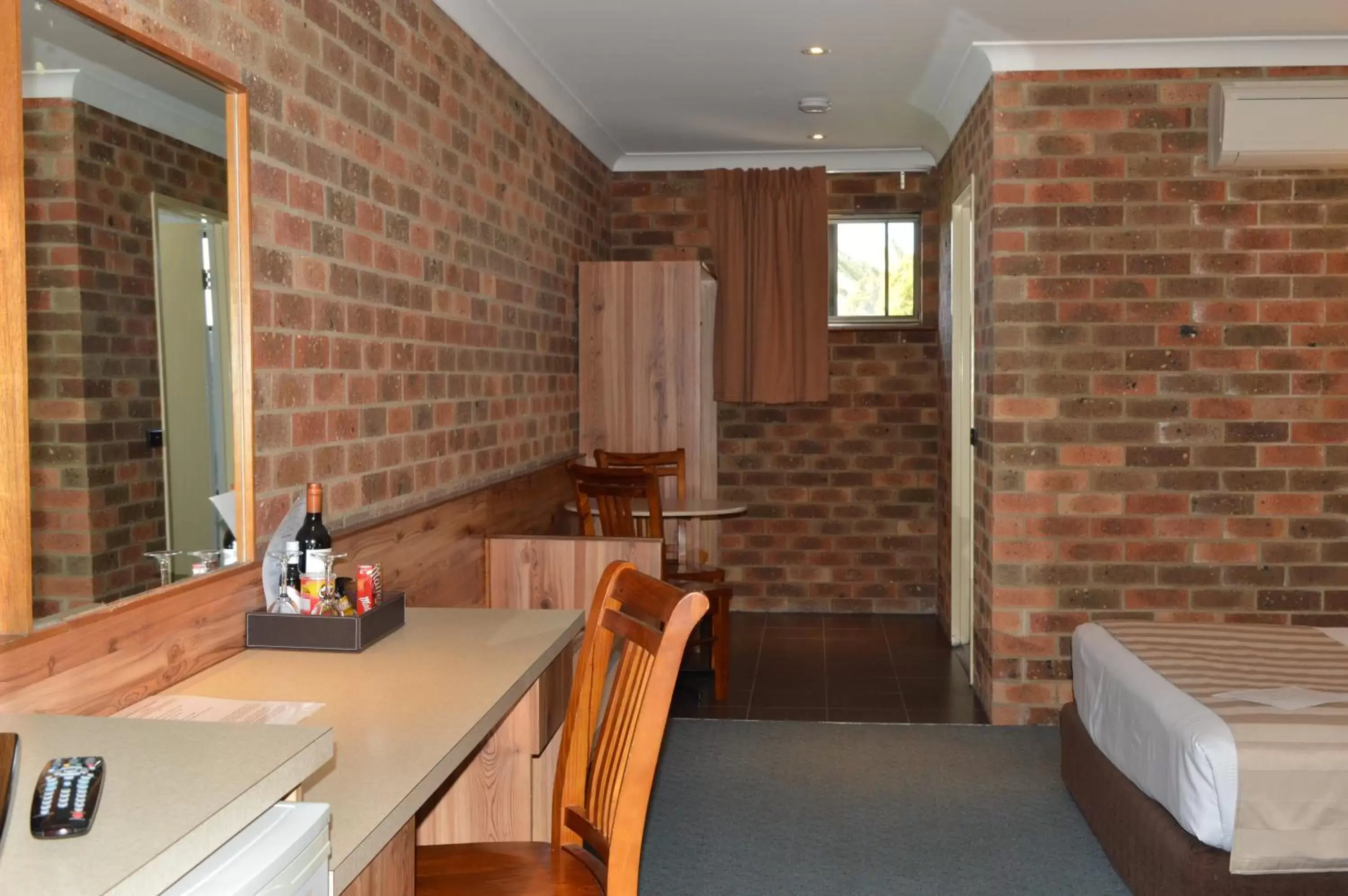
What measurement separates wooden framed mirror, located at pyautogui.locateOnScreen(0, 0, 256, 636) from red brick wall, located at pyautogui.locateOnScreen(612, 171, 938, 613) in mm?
4415

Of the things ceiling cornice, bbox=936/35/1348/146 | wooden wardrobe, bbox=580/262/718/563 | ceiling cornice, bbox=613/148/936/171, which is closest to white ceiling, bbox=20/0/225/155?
ceiling cornice, bbox=936/35/1348/146

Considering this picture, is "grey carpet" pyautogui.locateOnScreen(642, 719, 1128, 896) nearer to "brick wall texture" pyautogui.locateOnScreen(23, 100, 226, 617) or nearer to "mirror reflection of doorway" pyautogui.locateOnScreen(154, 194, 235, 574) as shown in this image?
"mirror reflection of doorway" pyautogui.locateOnScreen(154, 194, 235, 574)

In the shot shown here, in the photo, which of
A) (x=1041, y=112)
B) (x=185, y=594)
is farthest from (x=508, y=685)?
(x=1041, y=112)

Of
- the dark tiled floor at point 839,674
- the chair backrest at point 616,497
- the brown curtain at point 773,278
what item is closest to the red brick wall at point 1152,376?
the dark tiled floor at point 839,674

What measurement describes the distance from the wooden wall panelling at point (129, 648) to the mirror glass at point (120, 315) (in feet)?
0.13

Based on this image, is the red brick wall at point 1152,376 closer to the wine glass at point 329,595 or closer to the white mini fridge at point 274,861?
the wine glass at point 329,595

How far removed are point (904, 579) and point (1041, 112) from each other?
299 centimetres

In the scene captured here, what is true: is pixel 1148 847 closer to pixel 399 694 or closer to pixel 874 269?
pixel 399 694

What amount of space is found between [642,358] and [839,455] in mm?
1533

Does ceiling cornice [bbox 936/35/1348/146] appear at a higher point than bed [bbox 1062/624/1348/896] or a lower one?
higher

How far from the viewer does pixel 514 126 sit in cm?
440

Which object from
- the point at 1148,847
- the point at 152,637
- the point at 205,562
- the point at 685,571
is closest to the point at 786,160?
the point at 685,571

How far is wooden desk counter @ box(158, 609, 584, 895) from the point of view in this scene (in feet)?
4.77

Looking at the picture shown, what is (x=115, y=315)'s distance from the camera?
6.33 ft
